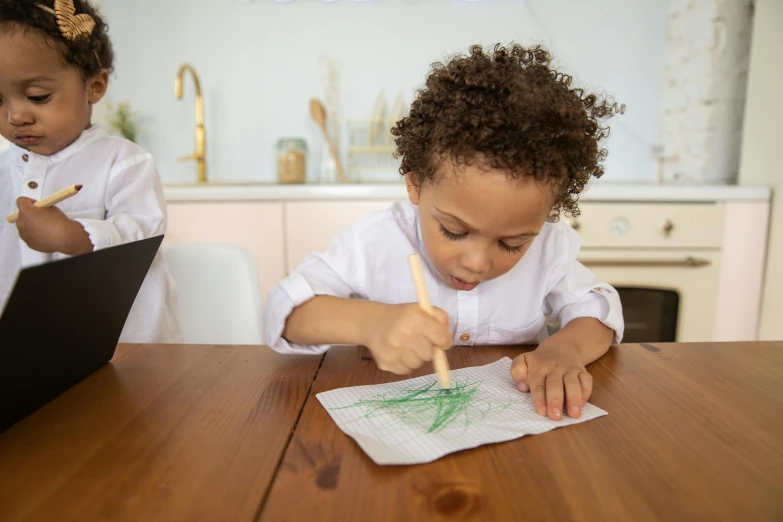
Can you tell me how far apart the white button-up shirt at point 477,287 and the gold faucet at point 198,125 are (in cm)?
136

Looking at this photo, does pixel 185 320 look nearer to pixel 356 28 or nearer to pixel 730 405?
pixel 730 405

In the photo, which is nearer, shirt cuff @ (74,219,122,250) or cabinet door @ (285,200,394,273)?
shirt cuff @ (74,219,122,250)

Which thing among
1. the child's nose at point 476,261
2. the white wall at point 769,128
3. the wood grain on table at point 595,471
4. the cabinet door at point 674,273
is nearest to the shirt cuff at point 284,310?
the wood grain on table at point 595,471

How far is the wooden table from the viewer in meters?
0.37

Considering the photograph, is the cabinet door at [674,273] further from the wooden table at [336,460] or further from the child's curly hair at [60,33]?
the child's curly hair at [60,33]

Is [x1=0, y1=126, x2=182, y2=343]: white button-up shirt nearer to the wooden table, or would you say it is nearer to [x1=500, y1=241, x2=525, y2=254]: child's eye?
the wooden table

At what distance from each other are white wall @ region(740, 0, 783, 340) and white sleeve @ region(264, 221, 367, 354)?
62.4 inches

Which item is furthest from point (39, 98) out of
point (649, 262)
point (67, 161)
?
point (649, 262)

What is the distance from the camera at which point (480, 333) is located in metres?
0.94

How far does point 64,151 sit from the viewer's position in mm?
940

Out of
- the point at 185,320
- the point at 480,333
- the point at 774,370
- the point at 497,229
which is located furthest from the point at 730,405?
the point at 185,320

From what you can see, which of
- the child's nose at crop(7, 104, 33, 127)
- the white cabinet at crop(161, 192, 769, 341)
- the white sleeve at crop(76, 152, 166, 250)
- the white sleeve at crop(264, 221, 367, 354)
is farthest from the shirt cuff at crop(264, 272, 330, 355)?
the white cabinet at crop(161, 192, 769, 341)

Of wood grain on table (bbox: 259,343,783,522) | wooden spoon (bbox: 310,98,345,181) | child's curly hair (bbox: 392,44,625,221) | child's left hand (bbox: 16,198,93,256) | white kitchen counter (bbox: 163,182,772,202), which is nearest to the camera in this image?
wood grain on table (bbox: 259,343,783,522)

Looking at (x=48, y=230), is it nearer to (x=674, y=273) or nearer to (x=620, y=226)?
(x=620, y=226)
